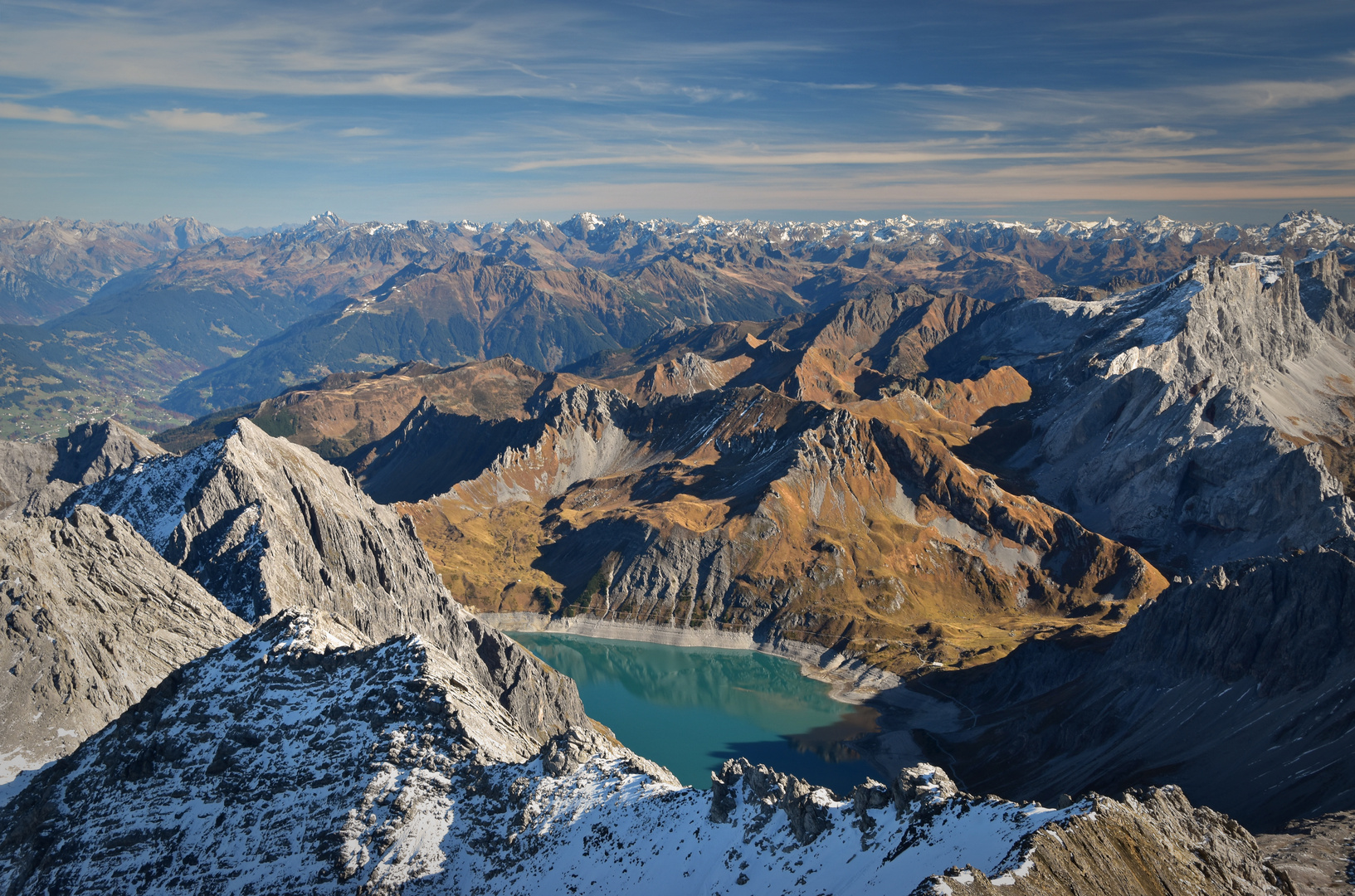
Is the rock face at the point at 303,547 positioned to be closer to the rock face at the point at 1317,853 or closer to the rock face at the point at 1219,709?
the rock face at the point at 1219,709

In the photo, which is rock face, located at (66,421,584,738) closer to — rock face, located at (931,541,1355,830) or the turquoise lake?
the turquoise lake

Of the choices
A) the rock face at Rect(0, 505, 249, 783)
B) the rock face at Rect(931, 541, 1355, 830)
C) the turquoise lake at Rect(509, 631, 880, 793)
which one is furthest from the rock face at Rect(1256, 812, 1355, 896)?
the rock face at Rect(0, 505, 249, 783)

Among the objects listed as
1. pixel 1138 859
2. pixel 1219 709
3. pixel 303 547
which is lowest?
pixel 1219 709

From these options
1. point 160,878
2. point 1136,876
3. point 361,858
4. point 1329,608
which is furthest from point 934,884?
point 1329,608

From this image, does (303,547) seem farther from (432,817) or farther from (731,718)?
(731,718)

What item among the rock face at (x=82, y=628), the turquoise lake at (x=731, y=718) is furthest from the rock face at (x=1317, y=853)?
the rock face at (x=82, y=628)

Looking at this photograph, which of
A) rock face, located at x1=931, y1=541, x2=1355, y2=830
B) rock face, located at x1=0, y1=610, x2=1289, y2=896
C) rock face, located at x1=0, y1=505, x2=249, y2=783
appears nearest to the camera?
rock face, located at x1=0, y1=610, x2=1289, y2=896

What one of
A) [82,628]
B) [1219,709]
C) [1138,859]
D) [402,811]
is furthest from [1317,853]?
[82,628]
